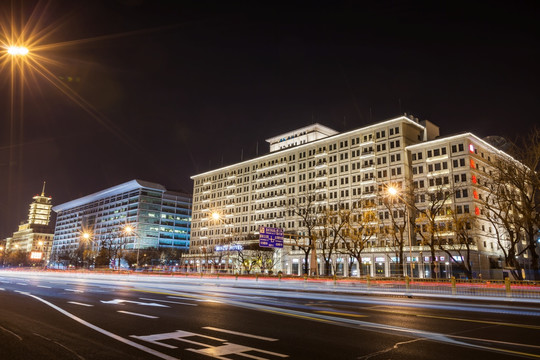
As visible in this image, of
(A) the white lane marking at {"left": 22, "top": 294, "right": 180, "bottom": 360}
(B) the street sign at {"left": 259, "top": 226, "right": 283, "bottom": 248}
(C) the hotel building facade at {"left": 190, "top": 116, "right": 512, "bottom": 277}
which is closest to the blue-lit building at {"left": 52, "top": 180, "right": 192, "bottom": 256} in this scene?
(C) the hotel building facade at {"left": 190, "top": 116, "right": 512, "bottom": 277}

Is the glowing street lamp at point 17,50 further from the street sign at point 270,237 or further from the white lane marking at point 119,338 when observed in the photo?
the street sign at point 270,237

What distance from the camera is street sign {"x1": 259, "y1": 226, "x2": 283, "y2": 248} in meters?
37.5

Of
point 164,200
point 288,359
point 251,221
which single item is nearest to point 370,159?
point 251,221

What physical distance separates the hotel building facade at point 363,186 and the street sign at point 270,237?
1930 cm

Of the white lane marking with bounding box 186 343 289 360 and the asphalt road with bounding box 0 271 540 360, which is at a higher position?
the white lane marking with bounding box 186 343 289 360

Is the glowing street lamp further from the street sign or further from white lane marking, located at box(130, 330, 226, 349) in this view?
the street sign

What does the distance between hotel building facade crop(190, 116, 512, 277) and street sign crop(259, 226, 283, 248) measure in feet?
63.3

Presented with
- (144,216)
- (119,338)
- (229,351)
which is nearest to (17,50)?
(119,338)

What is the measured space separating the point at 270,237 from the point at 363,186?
5181cm

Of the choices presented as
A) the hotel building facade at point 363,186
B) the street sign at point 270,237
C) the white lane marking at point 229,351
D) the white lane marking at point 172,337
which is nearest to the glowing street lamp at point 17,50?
the white lane marking at point 172,337

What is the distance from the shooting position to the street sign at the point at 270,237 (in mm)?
37531

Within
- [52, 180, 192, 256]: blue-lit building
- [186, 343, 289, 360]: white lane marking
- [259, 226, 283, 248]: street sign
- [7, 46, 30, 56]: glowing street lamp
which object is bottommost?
[186, 343, 289, 360]: white lane marking

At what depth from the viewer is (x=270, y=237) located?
38.2 m

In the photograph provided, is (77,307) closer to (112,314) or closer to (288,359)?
(112,314)
